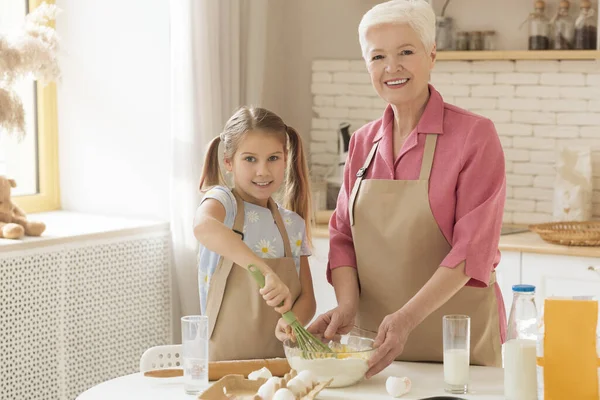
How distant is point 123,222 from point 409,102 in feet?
6.18

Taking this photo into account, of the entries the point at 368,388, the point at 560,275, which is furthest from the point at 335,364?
the point at 560,275

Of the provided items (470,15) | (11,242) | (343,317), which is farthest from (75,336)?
(470,15)

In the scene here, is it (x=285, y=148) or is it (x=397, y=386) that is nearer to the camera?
(x=397, y=386)

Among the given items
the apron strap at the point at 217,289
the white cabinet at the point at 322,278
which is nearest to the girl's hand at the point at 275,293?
the apron strap at the point at 217,289

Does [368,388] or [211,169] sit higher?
[211,169]

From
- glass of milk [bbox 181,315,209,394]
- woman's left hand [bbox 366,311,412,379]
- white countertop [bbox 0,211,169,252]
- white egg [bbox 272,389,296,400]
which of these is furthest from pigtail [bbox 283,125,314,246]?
white countertop [bbox 0,211,169,252]

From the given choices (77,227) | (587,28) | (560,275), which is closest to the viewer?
(560,275)

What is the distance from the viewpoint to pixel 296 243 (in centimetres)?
249

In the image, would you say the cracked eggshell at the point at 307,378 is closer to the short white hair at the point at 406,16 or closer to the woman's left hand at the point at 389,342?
the woman's left hand at the point at 389,342

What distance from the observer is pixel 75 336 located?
3529 mm

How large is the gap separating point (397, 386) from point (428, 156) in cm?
63

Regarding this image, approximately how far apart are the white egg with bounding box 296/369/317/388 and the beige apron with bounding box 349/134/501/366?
1.69ft

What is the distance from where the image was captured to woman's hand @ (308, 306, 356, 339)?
219 cm

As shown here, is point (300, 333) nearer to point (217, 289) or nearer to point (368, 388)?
point (368, 388)
